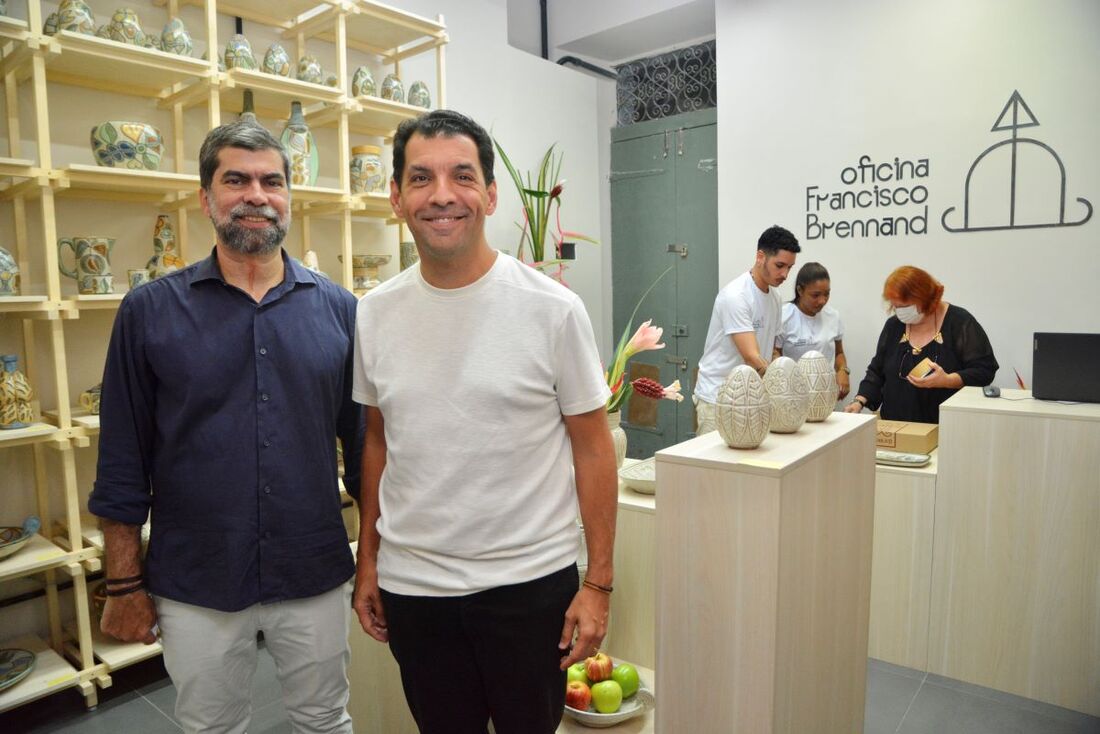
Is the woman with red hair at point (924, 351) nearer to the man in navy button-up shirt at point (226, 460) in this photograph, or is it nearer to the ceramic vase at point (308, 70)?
the man in navy button-up shirt at point (226, 460)

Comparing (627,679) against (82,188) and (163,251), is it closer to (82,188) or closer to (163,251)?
(163,251)

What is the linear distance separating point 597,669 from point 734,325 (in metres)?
1.95

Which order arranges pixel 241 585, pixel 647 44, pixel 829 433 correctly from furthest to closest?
1. pixel 647 44
2. pixel 829 433
3. pixel 241 585

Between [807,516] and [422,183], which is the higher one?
[422,183]

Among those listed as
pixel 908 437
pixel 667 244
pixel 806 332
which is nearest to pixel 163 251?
pixel 908 437

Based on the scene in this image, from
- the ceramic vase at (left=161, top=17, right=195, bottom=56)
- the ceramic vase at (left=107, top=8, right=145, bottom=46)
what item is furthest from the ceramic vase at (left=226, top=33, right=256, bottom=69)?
the ceramic vase at (left=107, top=8, right=145, bottom=46)

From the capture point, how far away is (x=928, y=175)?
372cm

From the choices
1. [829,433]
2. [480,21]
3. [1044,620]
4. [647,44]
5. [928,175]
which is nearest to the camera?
[829,433]

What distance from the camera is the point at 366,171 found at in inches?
125

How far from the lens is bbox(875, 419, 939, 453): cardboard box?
277 centimetres

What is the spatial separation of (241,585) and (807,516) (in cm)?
109

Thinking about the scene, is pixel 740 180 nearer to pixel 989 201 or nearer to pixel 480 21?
pixel 989 201

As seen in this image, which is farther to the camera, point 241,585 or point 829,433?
point 829,433

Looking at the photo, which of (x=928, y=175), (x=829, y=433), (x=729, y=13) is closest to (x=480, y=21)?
(x=729, y=13)
